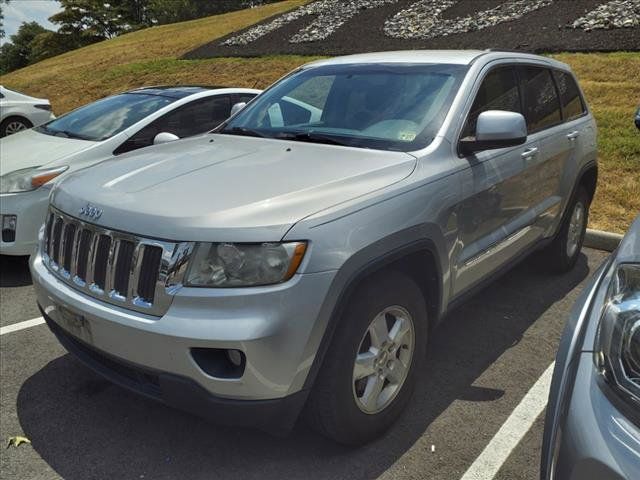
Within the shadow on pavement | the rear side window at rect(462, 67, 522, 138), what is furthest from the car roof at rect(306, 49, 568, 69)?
the shadow on pavement

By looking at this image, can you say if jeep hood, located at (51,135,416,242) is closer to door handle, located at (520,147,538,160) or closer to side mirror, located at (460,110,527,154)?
side mirror, located at (460,110,527,154)

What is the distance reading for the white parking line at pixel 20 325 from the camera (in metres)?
4.22

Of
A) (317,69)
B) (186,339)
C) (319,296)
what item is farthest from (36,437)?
(317,69)

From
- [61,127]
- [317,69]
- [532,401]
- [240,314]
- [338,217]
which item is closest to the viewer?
[240,314]

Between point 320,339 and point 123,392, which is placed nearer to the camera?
point 320,339

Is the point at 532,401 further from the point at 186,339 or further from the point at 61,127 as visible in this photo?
the point at 61,127

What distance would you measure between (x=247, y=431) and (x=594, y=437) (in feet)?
6.05

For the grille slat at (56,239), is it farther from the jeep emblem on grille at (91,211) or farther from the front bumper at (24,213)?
the front bumper at (24,213)

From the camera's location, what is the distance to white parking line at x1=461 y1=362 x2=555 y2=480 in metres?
2.79

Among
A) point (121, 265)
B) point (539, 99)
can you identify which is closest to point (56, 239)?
point (121, 265)

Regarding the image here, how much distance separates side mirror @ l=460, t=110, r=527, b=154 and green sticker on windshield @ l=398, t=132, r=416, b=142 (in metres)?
0.34

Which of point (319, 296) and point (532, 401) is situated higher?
point (319, 296)

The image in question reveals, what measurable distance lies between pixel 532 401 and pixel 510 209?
1.16m

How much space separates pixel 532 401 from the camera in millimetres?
3334
